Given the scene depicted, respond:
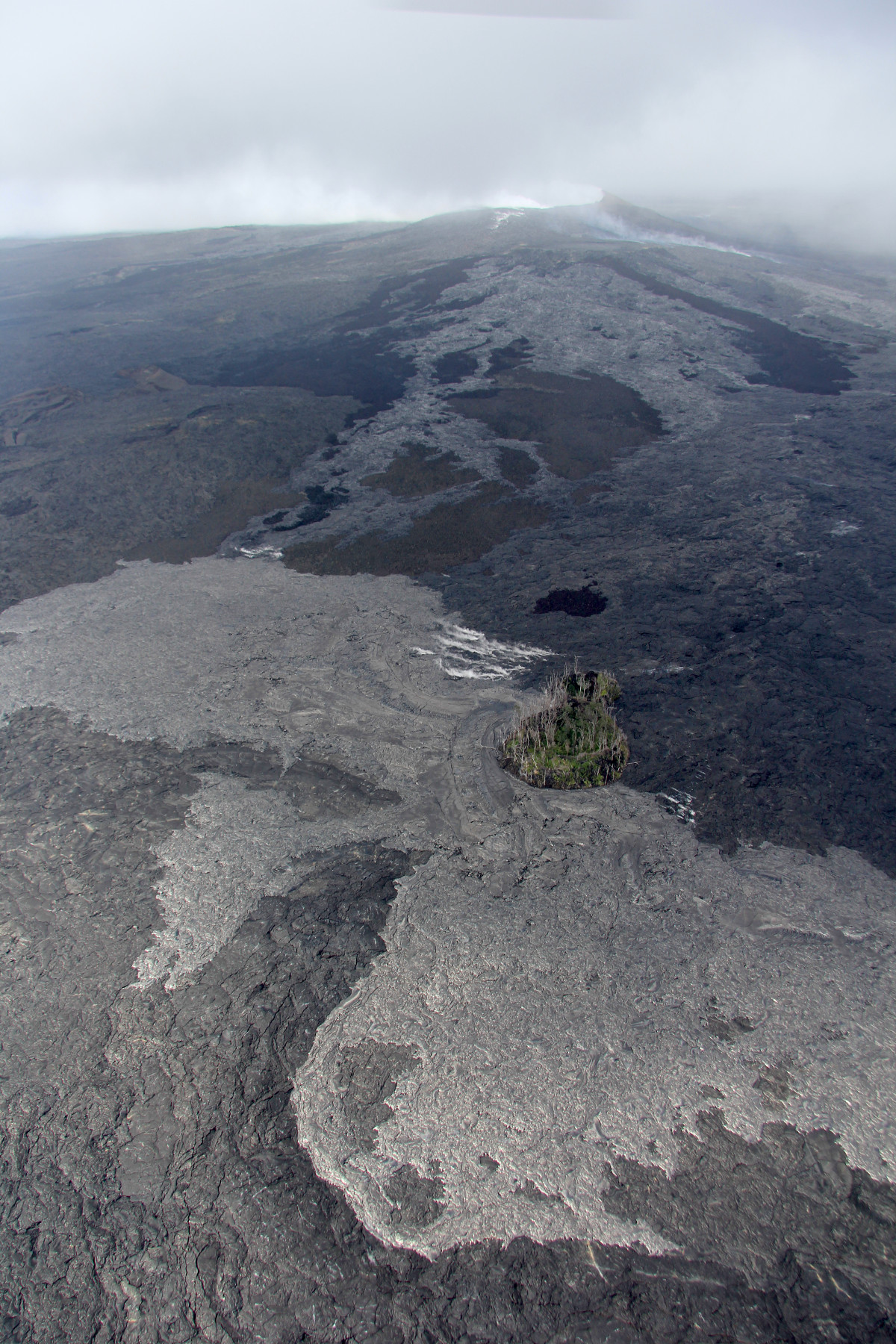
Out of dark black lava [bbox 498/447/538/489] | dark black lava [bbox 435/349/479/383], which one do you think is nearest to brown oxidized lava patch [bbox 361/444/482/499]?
dark black lava [bbox 498/447/538/489]

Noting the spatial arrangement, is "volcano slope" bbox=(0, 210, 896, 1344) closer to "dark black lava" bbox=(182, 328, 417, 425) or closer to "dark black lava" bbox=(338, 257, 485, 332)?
"dark black lava" bbox=(182, 328, 417, 425)

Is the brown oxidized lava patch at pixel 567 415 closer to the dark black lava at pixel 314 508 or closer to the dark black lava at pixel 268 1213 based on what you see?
the dark black lava at pixel 314 508

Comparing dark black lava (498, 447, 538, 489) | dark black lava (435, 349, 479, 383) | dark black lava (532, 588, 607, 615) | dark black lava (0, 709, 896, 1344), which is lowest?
dark black lava (0, 709, 896, 1344)

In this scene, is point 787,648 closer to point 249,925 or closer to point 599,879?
point 599,879

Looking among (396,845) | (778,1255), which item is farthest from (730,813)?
(778,1255)

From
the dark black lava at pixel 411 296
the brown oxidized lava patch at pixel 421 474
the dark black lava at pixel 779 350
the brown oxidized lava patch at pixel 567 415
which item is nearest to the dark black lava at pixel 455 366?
the brown oxidized lava patch at pixel 567 415

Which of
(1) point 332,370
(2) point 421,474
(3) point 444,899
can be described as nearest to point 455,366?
(1) point 332,370
